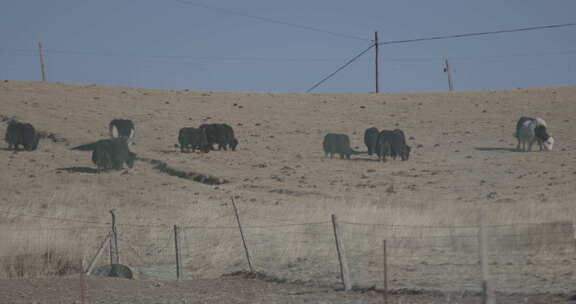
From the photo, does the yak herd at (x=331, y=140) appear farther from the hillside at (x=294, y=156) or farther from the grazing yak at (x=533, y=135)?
the hillside at (x=294, y=156)

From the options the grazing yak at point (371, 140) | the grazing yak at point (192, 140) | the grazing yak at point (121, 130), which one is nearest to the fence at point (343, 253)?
the grazing yak at point (192, 140)

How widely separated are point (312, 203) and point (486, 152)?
62.8 ft

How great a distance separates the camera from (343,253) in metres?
13.8

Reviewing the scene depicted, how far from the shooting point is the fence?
15.0 metres

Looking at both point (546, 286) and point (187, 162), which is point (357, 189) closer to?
point (187, 162)

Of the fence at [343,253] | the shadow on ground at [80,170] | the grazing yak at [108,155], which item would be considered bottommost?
the fence at [343,253]

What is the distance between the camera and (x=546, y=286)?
44.8 feet

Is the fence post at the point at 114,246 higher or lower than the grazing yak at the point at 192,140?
lower

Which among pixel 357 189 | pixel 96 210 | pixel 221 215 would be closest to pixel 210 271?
pixel 221 215

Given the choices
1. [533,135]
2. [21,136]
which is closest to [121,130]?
[21,136]

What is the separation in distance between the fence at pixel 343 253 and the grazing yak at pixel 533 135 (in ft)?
87.4

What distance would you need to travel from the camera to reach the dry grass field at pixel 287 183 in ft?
59.2

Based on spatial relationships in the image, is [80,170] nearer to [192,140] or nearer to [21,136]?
[21,136]

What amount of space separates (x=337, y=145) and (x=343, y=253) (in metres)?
30.6
